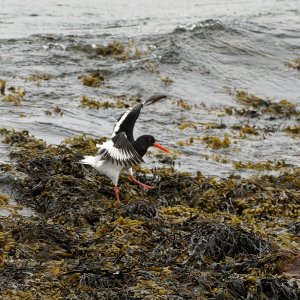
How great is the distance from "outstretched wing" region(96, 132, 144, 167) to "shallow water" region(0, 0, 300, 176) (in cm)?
136

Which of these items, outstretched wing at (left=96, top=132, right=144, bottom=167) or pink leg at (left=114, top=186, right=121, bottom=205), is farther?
outstretched wing at (left=96, top=132, right=144, bottom=167)

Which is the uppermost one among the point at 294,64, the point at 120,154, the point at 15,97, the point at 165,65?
the point at 120,154

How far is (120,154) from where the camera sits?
23.5 feet

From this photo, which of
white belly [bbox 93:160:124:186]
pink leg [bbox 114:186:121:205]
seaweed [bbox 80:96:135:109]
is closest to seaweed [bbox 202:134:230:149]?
seaweed [bbox 80:96:135:109]

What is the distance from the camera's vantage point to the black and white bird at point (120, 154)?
279 inches

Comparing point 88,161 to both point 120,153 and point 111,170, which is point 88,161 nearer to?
point 111,170

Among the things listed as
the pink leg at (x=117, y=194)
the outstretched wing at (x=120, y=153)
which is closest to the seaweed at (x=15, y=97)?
the outstretched wing at (x=120, y=153)

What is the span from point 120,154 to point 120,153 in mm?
19

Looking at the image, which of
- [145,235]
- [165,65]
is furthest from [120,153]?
[165,65]

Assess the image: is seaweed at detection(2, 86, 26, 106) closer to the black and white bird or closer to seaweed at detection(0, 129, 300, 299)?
seaweed at detection(0, 129, 300, 299)

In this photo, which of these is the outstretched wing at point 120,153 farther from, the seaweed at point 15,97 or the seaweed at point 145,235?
the seaweed at point 15,97

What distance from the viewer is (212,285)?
191 inches

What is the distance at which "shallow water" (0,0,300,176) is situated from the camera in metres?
10.5

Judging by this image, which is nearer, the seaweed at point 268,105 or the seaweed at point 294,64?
the seaweed at point 268,105
